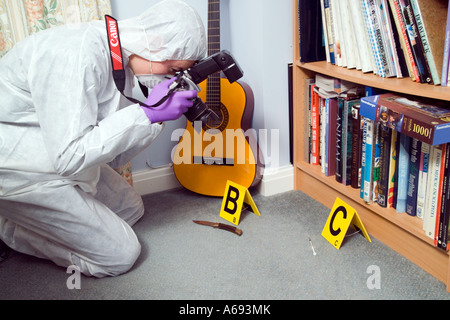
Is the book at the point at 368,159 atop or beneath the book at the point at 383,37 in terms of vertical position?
beneath

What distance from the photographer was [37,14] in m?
1.51

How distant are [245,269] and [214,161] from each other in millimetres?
557

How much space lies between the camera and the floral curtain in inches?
58.0

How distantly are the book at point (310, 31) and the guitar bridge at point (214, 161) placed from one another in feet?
1.59

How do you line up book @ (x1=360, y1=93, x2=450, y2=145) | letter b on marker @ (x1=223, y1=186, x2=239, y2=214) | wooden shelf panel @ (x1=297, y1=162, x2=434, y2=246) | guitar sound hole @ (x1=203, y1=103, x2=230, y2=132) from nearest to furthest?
book @ (x1=360, y1=93, x2=450, y2=145) < wooden shelf panel @ (x1=297, y1=162, x2=434, y2=246) < letter b on marker @ (x1=223, y1=186, x2=239, y2=214) < guitar sound hole @ (x1=203, y1=103, x2=230, y2=132)

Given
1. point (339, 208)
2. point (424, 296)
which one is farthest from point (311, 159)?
A: point (424, 296)

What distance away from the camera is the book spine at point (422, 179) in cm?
121

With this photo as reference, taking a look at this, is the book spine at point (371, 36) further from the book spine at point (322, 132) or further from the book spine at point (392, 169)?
the book spine at point (322, 132)

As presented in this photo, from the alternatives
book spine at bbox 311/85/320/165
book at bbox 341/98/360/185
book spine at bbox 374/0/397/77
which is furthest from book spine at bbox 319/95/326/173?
book spine at bbox 374/0/397/77

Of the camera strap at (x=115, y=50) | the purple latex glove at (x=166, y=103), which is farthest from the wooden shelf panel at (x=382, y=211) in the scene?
the camera strap at (x=115, y=50)

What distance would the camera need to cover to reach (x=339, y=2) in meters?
1.46

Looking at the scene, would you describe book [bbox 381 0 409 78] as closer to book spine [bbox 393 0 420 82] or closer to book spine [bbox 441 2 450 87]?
book spine [bbox 393 0 420 82]

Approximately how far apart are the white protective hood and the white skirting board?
0.71m

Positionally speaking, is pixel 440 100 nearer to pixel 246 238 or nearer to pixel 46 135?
pixel 246 238
